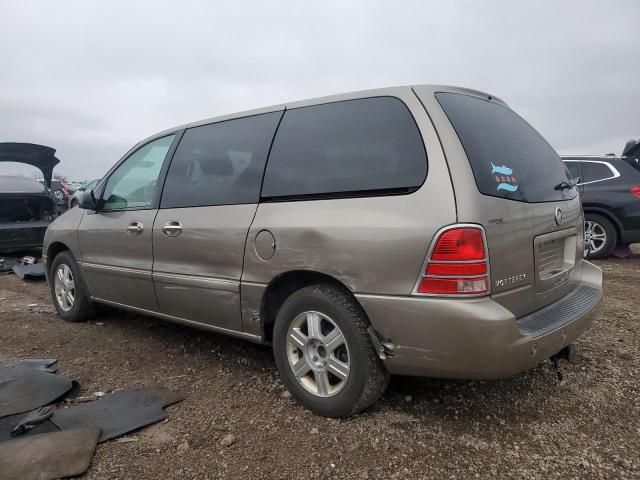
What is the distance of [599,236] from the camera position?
23.7 feet

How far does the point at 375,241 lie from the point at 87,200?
286 centimetres

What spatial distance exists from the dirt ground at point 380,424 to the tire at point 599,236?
3.92 m

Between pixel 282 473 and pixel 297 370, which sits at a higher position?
pixel 297 370

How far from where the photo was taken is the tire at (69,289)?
4.36 metres

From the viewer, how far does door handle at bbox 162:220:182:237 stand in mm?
3227

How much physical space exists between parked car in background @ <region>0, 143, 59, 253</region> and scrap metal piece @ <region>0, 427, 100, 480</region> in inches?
237

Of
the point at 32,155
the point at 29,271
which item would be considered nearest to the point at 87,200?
the point at 29,271

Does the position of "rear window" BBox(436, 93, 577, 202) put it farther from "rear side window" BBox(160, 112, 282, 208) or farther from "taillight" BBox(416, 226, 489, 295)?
"rear side window" BBox(160, 112, 282, 208)

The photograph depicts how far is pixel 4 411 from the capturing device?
8.81ft

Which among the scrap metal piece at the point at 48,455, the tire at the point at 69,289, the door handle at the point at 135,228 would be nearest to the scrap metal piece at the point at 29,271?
the tire at the point at 69,289

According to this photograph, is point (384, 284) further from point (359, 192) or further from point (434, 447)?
point (434, 447)

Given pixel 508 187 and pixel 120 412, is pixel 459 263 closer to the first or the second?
pixel 508 187

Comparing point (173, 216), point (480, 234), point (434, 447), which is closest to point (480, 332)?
point (480, 234)

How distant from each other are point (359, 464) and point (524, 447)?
804mm
